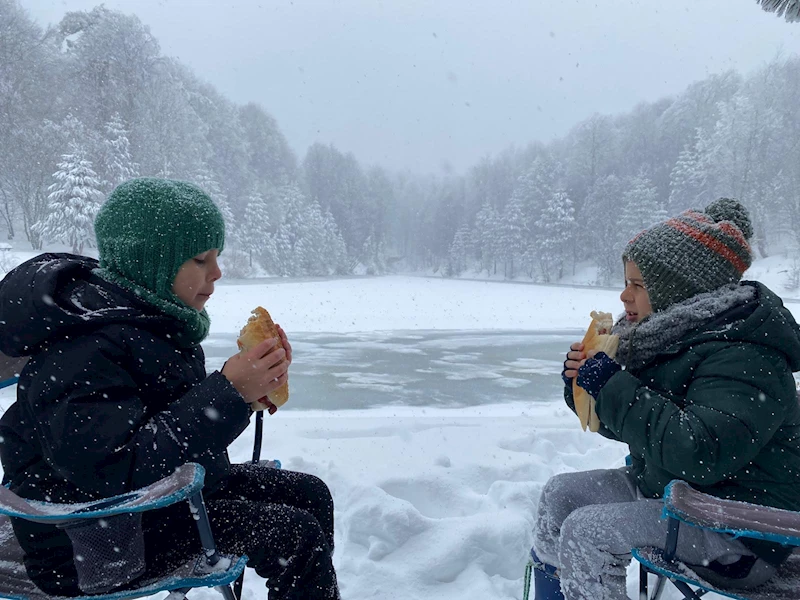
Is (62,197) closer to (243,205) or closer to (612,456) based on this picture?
(243,205)

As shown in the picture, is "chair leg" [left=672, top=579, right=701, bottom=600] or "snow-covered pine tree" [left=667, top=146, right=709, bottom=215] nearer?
"chair leg" [left=672, top=579, right=701, bottom=600]

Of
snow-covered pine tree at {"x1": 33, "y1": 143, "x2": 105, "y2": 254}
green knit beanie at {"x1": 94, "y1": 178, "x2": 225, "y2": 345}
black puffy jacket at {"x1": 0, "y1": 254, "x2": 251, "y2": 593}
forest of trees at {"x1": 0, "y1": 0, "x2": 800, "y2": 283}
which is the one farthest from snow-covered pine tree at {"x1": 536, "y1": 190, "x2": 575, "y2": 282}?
black puffy jacket at {"x1": 0, "y1": 254, "x2": 251, "y2": 593}

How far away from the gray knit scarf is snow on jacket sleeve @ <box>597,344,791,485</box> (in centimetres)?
13

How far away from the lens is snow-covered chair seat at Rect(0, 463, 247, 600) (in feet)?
4.17

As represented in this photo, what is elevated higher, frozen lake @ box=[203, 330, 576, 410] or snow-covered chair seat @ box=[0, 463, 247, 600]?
snow-covered chair seat @ box=[0, 463, 247, 600]

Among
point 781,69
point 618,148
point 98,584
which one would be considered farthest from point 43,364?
point 618,148

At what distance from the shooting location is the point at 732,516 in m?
1.36

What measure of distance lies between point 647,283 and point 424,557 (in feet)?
5.36

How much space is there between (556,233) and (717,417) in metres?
41.9

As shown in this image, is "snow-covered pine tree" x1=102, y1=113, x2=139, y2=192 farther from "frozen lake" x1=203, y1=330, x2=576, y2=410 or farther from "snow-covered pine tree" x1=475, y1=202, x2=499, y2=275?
"snow-covered pine tree" x1=475, y1=202, x2=499, y2=275

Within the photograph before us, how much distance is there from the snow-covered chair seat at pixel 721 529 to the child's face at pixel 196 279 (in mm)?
1566

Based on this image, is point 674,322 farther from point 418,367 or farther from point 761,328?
point 418,367

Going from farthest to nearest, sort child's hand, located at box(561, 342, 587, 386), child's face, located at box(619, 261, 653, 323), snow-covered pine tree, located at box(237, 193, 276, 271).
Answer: snow-covered pine tree, located at box(237, 193, 276, 271)
child's face, located at box(619, 261, 653, 323)
child's hand, located at box(561, 342, 587, 386)

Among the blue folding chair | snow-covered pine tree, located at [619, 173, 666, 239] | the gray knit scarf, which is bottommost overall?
the blue folding chair
